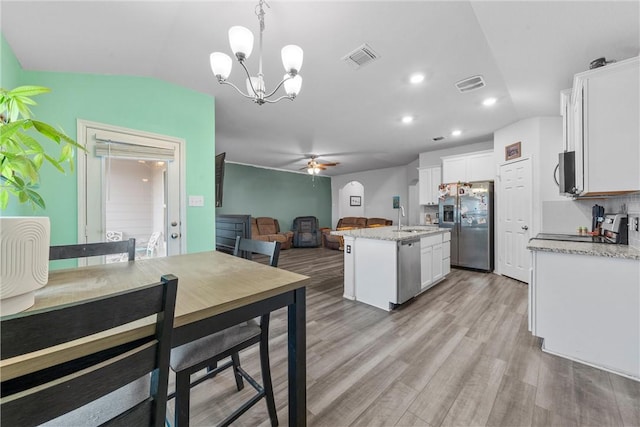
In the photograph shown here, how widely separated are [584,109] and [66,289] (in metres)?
3.33

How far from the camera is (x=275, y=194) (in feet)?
25.4

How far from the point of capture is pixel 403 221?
762 centimetres

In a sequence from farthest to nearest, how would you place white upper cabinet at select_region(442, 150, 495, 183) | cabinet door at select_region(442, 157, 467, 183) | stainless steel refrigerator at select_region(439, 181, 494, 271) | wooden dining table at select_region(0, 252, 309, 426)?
cabinet door at select_region(442, 157, 467, 183)
white upper cabinet at select_region(442, 150, 495, 183)
stainless steel refrigerator at select_region(439, 181, 494, 271)
wooden dining table at select_region(0, 252, 309, 426)

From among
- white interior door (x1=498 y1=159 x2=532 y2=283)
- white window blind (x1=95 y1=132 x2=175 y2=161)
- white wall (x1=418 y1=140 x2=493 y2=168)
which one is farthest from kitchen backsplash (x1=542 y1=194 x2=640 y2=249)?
white window blind (x1=95 y1=132 x2=175 y2=161)

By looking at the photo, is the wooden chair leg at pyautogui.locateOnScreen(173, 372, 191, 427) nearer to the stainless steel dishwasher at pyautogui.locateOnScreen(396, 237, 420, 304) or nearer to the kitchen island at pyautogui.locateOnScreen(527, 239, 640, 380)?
the stainless steel dishwasher at pyautogui.locateOnScreen(396, 237, 420, 304)

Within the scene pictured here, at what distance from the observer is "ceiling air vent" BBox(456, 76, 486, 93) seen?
2.59 meters

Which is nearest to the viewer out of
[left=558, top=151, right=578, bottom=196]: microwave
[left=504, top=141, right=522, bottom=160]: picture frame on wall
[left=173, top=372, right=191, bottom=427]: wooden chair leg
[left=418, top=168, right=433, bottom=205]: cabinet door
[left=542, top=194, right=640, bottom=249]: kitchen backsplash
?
[left=173, top=372, right=191, bottom=427]: wooden chair leg

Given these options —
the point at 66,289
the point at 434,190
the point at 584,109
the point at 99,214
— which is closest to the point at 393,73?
the point at 584,109

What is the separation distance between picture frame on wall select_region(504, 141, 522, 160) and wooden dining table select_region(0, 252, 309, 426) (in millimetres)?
4309

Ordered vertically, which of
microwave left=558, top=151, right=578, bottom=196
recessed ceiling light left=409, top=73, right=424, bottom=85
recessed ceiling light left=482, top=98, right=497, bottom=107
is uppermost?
recessed ceiling light left=482, top=98, right=497, bottom=107

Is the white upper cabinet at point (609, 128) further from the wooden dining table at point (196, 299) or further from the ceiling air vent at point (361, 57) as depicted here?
the wooden dining table at point (196, 299)

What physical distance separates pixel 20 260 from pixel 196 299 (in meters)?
0.49

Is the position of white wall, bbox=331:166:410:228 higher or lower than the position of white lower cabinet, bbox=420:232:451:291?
higher

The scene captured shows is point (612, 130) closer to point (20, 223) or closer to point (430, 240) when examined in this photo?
point (430, 240)
